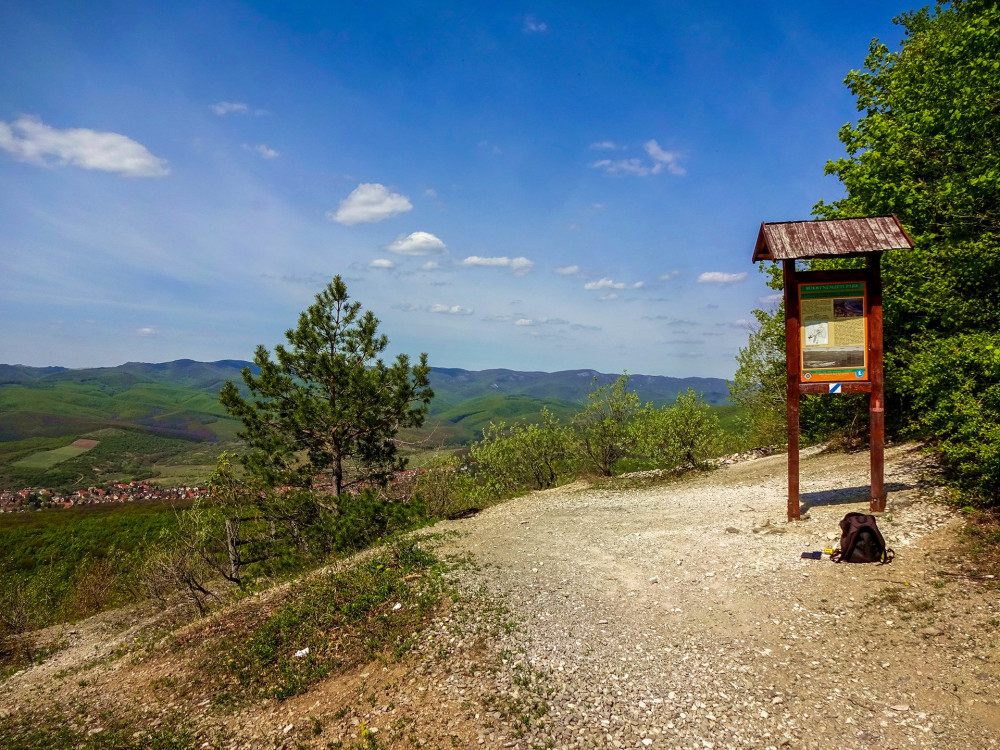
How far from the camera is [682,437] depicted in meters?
25.5

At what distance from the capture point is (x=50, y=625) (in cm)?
2809

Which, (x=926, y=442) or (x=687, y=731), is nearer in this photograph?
(x=687, y=731)

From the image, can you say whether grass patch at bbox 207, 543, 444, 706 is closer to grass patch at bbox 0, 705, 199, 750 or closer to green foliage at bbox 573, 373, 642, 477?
grass patch at bbox 0, 705, 199, 750

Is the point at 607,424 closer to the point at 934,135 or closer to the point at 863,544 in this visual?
the point at 934,135

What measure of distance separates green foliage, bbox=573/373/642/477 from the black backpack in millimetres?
19330

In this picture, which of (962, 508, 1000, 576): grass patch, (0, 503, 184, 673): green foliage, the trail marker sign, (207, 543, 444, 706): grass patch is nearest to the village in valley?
(0, 503, 184, 673): green foliage

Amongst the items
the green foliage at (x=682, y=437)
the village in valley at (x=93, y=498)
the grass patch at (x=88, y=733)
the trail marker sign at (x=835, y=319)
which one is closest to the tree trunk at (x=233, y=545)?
the grass patch at (x=88, y=733)

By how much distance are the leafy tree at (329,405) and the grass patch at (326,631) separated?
27.5 ft

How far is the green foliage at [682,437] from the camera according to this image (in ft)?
82.6

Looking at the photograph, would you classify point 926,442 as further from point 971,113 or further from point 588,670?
point 588,670

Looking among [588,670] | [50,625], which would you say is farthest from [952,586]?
[50,625]

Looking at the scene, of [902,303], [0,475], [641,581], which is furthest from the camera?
[0,475]

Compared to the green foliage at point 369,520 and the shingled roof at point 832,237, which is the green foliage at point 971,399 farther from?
the green foliage at point 369,520

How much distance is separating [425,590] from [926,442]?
54.9ft
